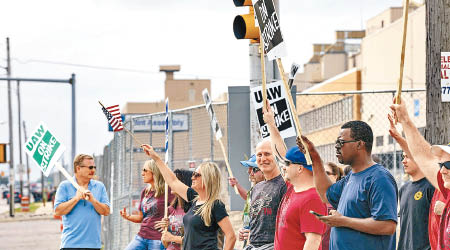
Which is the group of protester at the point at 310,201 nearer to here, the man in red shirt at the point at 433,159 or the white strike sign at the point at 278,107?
the man in red shirt at the point at 433,159

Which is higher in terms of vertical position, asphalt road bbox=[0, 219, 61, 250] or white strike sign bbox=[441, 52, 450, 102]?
white strike sign bbox=[441, 52, 450, 102]

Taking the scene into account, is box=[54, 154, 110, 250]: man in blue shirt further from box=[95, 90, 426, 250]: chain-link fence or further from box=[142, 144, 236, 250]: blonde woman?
box=[142, 144, 236, 250]: blonde woman

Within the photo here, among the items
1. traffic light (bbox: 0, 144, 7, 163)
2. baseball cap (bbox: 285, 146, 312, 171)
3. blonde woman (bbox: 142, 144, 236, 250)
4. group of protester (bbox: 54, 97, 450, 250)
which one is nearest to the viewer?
group of protester (bbox: 54, 97, 450, 250)

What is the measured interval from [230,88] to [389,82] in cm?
3769

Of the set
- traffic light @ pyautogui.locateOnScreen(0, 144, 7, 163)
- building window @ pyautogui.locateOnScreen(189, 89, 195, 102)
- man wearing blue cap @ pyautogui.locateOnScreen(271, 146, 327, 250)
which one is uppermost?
building window @ pyautogui.locateOnScreen(189, 89, 195, 102)

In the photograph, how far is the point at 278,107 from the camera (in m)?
6.70

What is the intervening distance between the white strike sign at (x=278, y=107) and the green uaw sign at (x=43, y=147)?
143 inches

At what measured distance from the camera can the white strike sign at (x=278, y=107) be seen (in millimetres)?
6516

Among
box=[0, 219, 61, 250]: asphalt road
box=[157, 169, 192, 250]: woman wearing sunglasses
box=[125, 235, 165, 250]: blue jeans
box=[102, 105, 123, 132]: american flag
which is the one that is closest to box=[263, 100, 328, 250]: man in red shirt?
box=[157, 169, 192, 250]: woman wearing sunglasses

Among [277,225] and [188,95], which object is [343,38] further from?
[277,225]

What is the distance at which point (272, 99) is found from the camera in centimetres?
687

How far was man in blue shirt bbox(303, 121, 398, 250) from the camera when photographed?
5066mm

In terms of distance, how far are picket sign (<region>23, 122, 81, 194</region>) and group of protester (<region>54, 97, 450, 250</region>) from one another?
2.90 ft

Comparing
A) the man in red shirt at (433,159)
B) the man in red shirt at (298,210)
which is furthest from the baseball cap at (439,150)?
the man in red shirt at (298,210)
